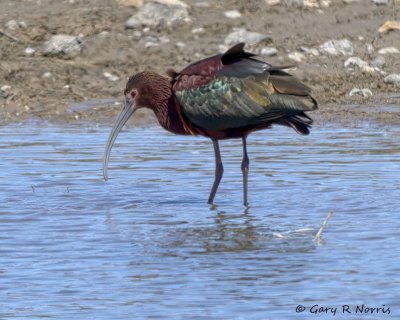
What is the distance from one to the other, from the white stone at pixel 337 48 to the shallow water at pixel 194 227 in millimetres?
2629

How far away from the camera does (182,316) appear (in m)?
6.45

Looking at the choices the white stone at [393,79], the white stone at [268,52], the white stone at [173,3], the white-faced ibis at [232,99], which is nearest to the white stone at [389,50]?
the white stone at [393,79]

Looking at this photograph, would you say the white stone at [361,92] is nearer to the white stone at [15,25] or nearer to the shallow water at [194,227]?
the shallow water at [194,227]

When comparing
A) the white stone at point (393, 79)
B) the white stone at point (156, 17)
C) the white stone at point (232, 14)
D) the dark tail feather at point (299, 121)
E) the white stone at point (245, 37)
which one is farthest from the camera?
the white stone at point (232, 14)

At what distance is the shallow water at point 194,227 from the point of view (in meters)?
6.80

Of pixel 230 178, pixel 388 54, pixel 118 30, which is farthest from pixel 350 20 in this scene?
pixel 230 178

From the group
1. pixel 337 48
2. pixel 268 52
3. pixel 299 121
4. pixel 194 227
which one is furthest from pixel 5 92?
pixel 194 227

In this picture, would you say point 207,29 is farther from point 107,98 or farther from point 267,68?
point 267,68

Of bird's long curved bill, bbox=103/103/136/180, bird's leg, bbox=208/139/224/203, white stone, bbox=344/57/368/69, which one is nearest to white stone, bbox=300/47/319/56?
white stone, bbox=344/57/368/69

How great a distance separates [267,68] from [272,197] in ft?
3.57

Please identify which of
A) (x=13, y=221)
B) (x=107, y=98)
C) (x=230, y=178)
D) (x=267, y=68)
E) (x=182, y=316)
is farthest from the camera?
(x=107, y=98)

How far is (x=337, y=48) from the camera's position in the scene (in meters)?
16.8

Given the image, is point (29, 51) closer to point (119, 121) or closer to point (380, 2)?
point (380, 2)

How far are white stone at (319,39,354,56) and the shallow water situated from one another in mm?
2629
